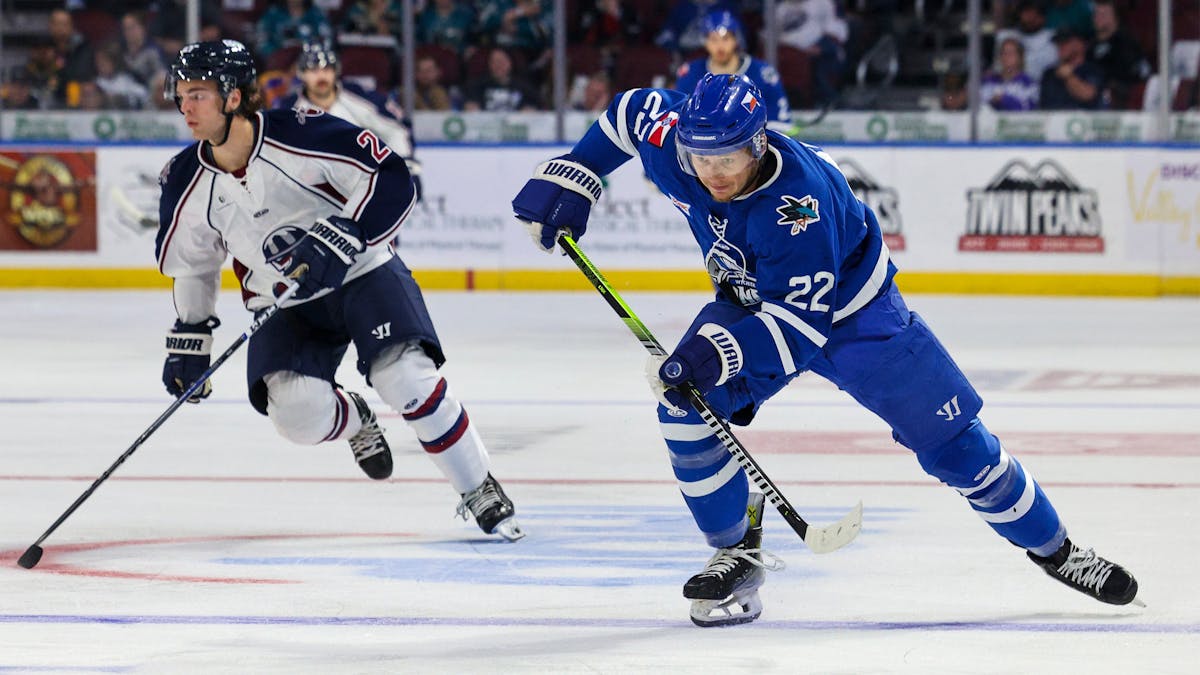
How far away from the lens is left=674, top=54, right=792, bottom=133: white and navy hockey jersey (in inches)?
351

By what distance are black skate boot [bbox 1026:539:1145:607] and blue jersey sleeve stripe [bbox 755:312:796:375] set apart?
0.72m

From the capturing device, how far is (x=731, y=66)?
340 inches

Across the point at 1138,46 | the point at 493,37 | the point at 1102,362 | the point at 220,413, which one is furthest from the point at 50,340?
the point at 1138,46

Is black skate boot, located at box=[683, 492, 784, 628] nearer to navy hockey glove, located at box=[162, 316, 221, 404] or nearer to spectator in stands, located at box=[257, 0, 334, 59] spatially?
navy hockey glove, located at box=[162, 316, 221, 404]

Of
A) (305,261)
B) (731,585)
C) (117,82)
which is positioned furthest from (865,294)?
(117,82)

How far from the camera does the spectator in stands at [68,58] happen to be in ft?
34.7

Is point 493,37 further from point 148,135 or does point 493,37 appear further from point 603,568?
point 603,568

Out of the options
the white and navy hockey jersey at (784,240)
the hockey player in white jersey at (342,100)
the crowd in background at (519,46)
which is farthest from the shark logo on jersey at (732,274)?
the crowd in background at (519,46)

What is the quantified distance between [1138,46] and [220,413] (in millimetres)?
5644

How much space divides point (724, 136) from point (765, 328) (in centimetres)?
33

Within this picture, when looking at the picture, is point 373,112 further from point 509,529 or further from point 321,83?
point 509,529

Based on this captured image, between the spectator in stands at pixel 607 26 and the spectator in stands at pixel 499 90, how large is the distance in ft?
1.22

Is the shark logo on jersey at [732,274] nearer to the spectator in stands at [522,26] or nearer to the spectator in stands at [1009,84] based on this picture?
the spectator in stands at [1009,84]

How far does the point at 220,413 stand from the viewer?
631 cm
